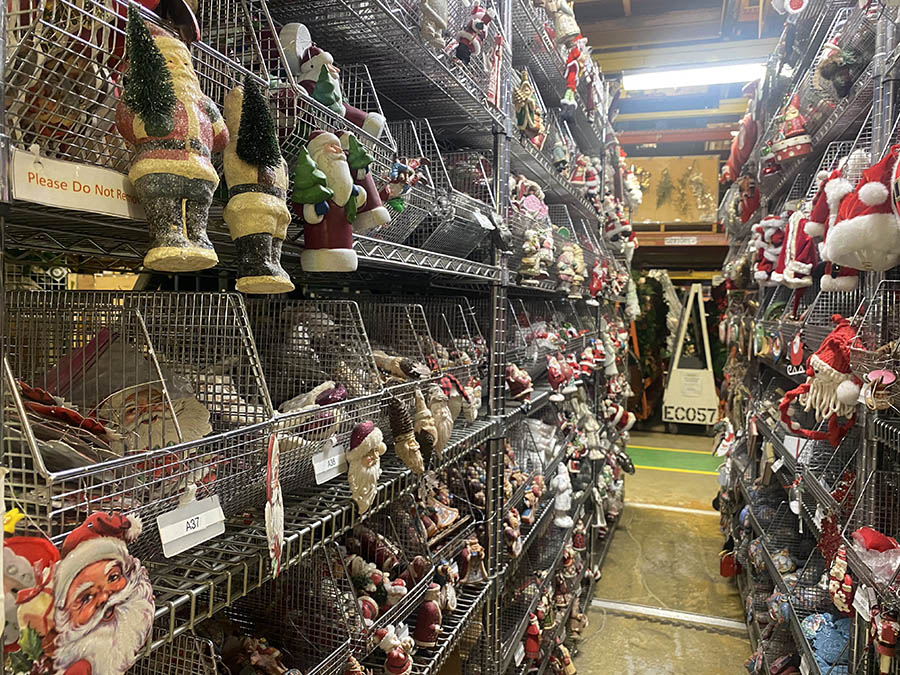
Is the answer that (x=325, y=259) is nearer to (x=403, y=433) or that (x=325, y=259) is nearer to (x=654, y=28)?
(x=403, y=433)

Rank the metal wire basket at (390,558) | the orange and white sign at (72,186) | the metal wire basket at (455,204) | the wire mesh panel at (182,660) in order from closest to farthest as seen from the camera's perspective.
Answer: the orange and white sign at (72,186)
the wire mesh panel at (182,660)
the metal wire basket at (390,558)
the metal wire basket at (455,204)

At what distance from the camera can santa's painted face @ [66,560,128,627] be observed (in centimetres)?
72

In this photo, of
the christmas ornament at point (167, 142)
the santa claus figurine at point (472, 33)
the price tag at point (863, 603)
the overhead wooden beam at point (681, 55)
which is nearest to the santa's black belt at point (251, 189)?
the christmas ornament at point (167, 142)

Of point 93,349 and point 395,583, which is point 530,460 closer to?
point 395,583

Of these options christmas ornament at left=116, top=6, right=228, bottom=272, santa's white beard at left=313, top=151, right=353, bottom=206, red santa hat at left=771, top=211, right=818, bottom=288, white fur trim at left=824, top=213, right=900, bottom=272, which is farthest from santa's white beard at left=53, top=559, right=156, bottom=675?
red santa hat at left=771, top=211, right=818, bottom=288

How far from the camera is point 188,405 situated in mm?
1107

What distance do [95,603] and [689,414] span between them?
9.04 meters

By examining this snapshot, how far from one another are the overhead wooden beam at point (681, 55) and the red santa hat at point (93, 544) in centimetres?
587

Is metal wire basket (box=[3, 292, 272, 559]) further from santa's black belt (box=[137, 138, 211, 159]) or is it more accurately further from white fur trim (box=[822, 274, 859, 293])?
white fur trim (box=[822, 274, 859, 293])

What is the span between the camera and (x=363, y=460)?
1.38 metres

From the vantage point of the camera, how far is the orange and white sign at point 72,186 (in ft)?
2.27

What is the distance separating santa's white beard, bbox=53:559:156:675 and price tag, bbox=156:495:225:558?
97 mm

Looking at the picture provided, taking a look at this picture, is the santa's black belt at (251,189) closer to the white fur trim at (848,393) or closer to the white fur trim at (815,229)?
the white fur trim at (848,393)

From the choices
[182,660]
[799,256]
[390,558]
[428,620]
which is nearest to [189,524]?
[182,660]
